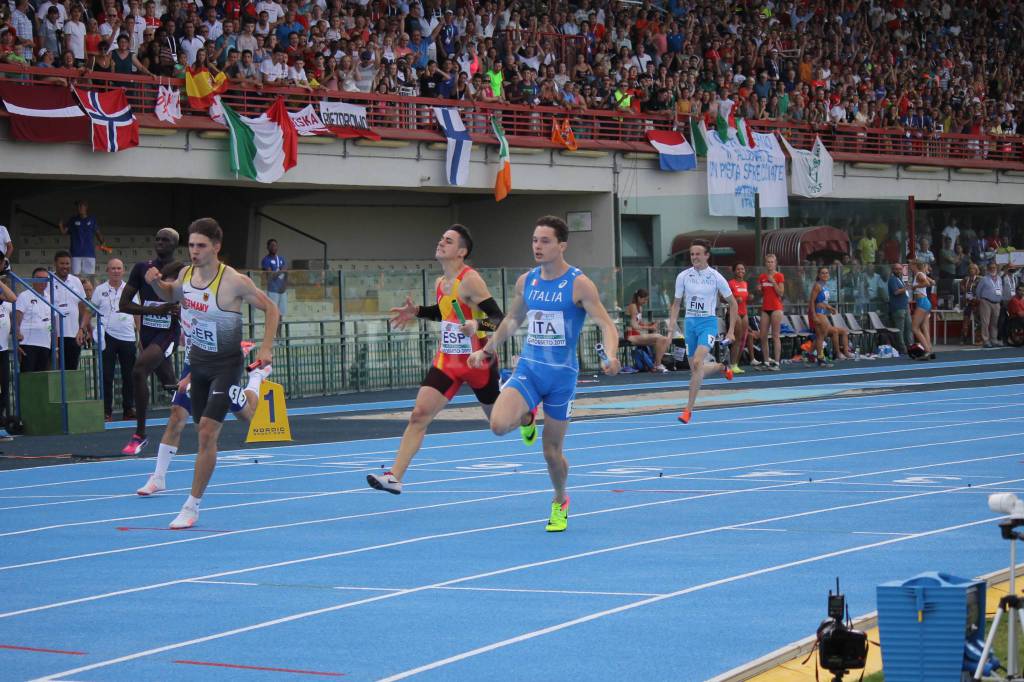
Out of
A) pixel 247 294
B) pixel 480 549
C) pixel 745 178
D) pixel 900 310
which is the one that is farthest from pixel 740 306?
pixel 480 549

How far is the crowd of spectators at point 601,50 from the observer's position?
26.0m

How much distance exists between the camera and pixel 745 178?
3541cm

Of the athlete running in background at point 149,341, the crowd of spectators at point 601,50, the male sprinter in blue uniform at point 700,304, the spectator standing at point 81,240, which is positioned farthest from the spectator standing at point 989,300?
the athlete running in background at point 149,341

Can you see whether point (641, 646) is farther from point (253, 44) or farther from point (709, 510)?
point (253, 44)

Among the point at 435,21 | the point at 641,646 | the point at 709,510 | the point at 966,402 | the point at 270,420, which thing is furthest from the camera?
the point at 435,21

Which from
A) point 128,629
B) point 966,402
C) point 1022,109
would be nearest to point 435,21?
point 966,402

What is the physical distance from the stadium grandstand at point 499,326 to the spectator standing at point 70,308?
0.08 m

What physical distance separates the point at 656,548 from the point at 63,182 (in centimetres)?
2050

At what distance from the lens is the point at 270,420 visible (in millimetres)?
16922

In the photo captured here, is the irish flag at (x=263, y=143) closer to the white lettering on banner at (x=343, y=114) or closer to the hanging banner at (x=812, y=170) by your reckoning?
the white lettering on banner at (x=343, y=114)

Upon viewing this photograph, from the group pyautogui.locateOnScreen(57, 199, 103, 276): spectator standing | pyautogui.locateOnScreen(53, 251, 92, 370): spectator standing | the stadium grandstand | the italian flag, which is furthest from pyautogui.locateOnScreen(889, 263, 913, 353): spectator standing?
pyautogui.locateOnScreen(53, 251, 92, 370): spectator standing

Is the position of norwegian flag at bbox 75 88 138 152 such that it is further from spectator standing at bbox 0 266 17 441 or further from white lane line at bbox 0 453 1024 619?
white lane line at bbox 0 453 1024 619

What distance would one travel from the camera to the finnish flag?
30.1 meters

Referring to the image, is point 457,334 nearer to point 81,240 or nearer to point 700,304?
point 700,304
